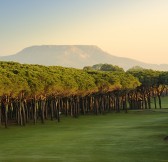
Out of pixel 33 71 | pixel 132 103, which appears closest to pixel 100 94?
pixel 132 103

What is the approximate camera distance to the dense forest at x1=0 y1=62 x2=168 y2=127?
213ft

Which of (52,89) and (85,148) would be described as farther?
(52,89)

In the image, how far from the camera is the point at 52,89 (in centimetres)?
7181

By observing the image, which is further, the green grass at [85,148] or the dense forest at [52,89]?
the dense forest at [52,89]

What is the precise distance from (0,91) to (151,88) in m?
65.0

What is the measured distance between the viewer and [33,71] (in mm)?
70625

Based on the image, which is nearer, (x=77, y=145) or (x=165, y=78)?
(x=77, y=145)

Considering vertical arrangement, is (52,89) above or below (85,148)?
above

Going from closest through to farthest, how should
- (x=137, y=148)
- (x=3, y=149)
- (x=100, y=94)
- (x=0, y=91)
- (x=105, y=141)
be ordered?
1. (x=137, y=148)
2. (x=3, y=149)
3. (x=105, y=141)
4. (x=0, y=91)
5. (x=100, y=94)

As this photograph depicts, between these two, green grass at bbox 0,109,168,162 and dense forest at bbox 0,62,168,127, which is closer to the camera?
green grass at bbox 0,109,168,162

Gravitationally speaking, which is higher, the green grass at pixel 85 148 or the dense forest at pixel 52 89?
the dense forest at pixel 52 89

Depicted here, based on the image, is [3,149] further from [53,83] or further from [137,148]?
[53,83]

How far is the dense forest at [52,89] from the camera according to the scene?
64.9 metres

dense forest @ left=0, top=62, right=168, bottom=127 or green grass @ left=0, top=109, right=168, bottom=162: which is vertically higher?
dense forest @ left=0, top=62, right=168, bottom=127
